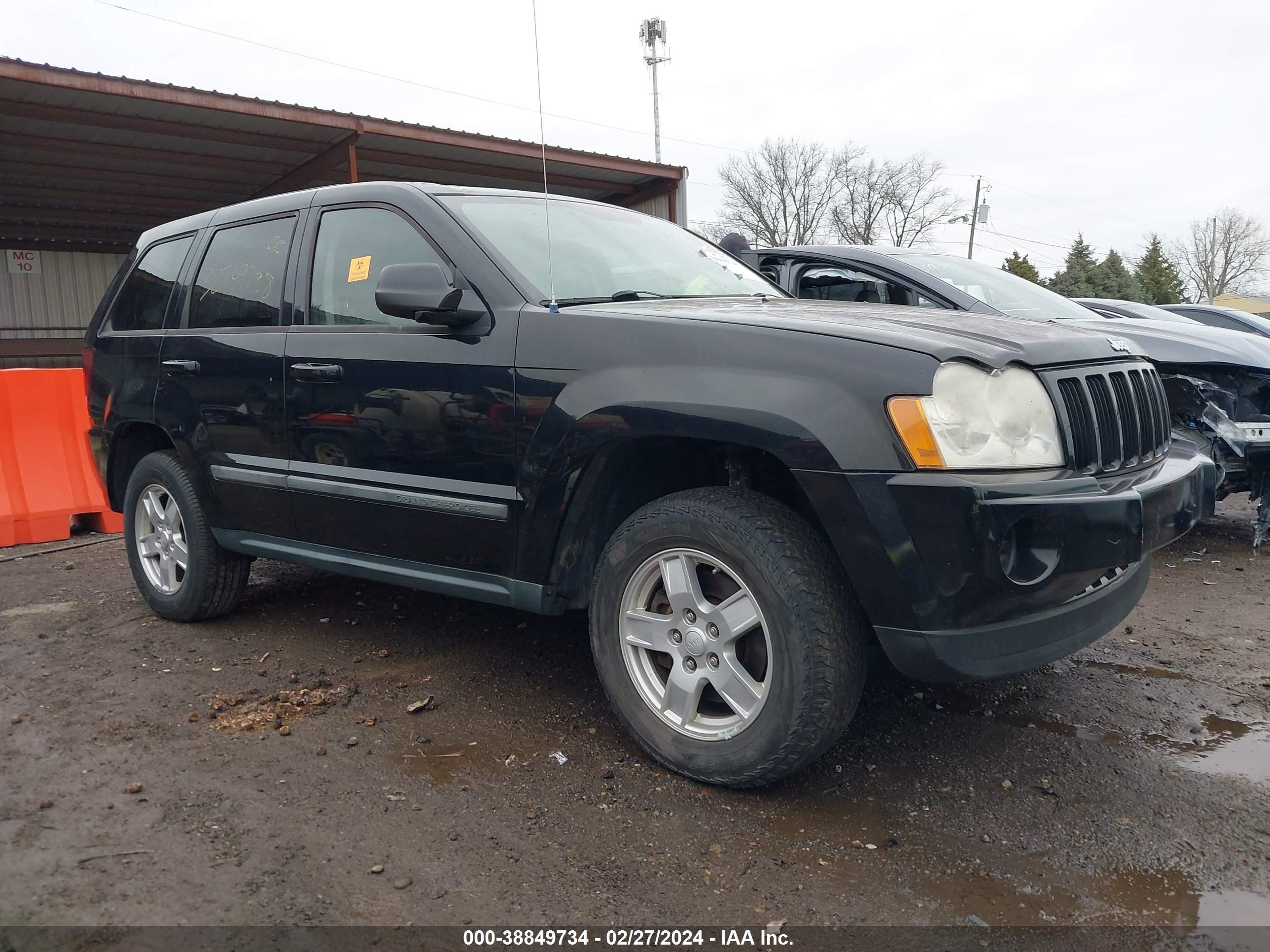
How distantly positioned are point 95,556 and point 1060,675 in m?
5.48

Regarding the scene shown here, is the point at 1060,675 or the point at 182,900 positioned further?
the point at 1060,675

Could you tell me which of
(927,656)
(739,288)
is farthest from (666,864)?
(739,288)

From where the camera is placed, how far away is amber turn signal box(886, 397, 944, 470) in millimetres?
2307

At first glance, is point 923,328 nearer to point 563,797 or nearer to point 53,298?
point 563,797

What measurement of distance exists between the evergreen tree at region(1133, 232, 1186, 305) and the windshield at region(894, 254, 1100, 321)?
36.3 meters

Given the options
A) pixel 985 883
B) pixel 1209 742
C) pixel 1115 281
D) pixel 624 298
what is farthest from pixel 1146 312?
pixel 1115 281

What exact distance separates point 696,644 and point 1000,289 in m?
4.05

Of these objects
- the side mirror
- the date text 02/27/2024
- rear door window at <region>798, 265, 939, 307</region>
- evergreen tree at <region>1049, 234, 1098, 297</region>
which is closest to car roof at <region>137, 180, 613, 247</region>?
the side mirror

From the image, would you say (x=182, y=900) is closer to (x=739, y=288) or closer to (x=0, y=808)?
(x=0, y=808)

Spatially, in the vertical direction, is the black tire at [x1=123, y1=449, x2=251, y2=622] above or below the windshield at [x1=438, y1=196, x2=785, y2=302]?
below

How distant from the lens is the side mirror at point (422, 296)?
299cm

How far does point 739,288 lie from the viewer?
12.4ft

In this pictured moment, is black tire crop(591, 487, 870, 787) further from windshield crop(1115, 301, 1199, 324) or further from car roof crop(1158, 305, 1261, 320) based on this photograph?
car roof crop(1158, 305, 1261, 320)

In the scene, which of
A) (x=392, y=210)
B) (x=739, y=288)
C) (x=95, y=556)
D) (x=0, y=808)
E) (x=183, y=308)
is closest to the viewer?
(x=0, y=808)
